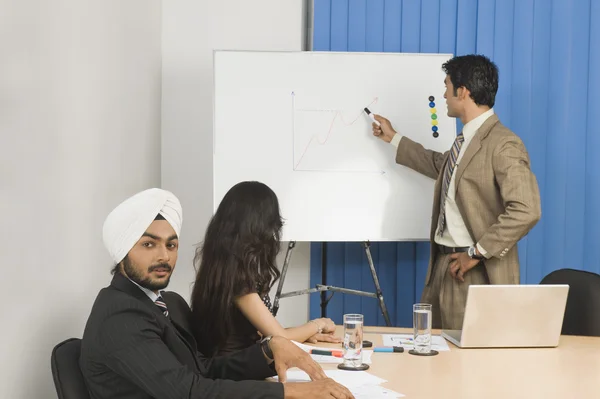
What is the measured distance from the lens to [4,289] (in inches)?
73.7

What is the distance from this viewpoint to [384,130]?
3.79 metres

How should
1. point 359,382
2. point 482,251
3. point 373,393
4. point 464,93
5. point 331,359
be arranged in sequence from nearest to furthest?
point 373,393 → point 359,382 → point 331,359 → point 482,251 → point 464,93

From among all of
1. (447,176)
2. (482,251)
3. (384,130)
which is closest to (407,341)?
(482,251)

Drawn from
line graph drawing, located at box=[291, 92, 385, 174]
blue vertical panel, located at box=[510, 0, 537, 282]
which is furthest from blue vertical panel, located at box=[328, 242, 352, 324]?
blue vertical panel, located at box=[510, 0, 537, 282]

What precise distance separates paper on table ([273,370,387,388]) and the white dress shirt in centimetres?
147

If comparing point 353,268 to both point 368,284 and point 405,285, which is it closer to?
point 368,284

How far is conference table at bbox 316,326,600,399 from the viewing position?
1850 mm

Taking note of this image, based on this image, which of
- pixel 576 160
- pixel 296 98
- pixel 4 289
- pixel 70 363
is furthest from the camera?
pixel 576 160

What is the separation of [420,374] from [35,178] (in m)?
1.19

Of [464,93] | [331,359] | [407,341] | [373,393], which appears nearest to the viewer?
[373,393]

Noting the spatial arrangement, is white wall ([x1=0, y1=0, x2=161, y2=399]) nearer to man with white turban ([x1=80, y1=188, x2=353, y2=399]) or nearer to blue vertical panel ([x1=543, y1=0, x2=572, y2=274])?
man with white turban ([x1=80, y1=188, x2=353, y2=399])

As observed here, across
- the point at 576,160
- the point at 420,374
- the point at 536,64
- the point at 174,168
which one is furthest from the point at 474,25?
the point at 420,374

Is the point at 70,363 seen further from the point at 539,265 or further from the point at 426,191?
the point at 539,265

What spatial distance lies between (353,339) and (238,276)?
0.45 metres
